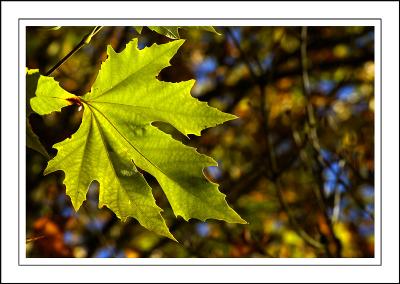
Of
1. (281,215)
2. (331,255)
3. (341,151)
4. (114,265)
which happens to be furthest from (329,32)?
(114,265)

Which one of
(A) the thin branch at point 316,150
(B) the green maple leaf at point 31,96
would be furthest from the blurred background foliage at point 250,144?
(B) the green maple leaf at point 31,96

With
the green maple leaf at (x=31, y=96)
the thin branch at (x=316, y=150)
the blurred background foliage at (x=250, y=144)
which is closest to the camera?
the green maple leaf at (x=31, y=96)

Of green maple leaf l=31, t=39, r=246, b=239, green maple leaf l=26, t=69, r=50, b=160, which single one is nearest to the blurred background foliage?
green maple leaf l=31, t=39, r=246, b=239

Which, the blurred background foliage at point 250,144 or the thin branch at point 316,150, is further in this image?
the blurred background foliage at point 250,144

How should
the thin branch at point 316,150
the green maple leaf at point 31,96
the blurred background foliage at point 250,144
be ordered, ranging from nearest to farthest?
the green maple leaf at point 31,96 → the thin branch at point 316,150 → the blurred background foliage at point 250,144

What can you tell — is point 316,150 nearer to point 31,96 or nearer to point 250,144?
point 31,96

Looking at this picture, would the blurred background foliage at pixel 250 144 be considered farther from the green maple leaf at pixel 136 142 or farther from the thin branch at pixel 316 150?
the green maple leaf at pixel 136 142

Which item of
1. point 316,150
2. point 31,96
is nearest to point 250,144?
point 316,150
